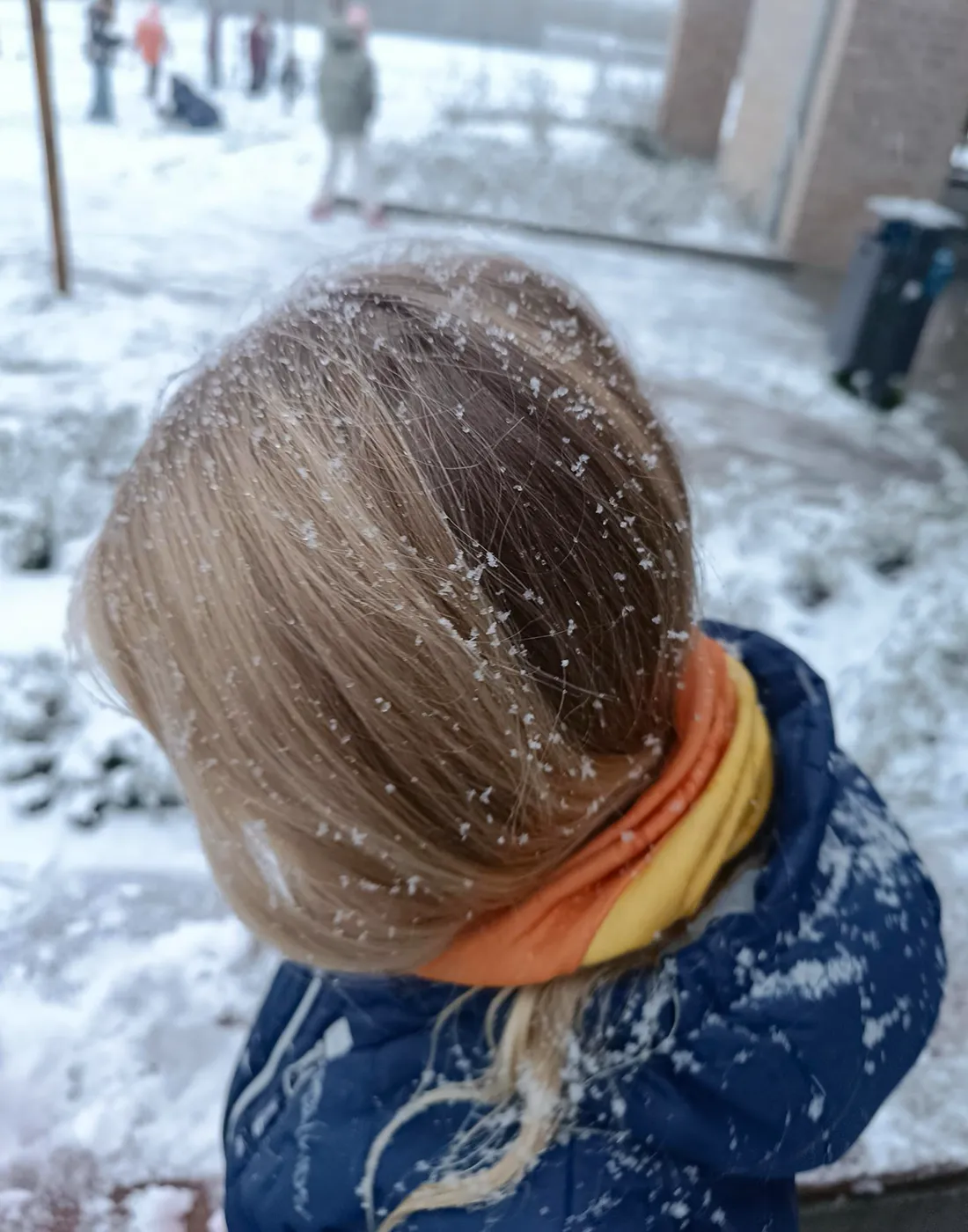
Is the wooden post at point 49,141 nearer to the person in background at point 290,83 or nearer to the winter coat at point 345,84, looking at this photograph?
the winter coat at point 345,84

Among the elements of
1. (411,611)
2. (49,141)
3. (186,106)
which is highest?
(411,611)

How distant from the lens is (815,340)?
5551 mm

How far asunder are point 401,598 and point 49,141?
4523mm

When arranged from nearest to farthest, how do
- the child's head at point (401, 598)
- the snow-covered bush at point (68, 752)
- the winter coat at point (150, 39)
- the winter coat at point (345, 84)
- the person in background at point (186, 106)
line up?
the child's head at point (401, 598)
the snow-covered bush at point (68, 752)
the winter coat at point (345, 84)
the winter coat at point (150, 39)
the person in background at point (186, 106)

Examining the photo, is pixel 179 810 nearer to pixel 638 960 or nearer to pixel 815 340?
pixel 638 960

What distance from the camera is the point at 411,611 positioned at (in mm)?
667

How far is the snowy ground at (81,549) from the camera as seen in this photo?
58.2 inches

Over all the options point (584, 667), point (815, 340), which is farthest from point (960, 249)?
point (584, 667)

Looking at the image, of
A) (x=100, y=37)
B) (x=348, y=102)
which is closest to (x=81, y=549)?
(x=348, y=102)

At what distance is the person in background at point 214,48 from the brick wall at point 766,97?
5.49 metres

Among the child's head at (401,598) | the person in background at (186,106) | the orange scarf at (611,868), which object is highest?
the child's head at (401,598)

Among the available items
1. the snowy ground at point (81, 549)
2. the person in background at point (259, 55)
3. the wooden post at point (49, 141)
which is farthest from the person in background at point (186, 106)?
the wooden post at point (49, 141)

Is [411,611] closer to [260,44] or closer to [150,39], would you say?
[150,39]

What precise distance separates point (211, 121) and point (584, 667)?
9648 millimetres
